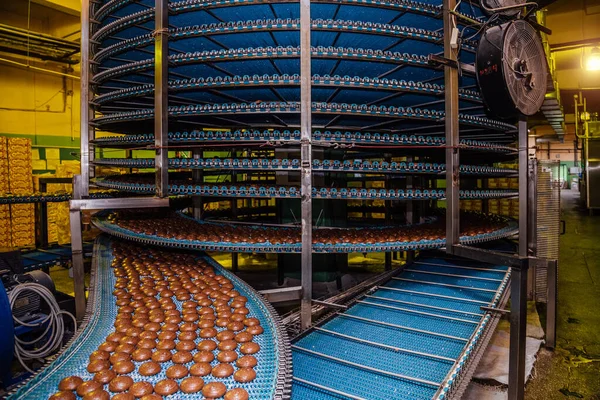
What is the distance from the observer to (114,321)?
2.04 meters

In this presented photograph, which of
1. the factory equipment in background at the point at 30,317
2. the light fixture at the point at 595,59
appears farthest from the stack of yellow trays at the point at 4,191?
the light fixture at the point at 595,59

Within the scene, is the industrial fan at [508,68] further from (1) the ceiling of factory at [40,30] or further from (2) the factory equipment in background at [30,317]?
(1) the ceiling of factory at [40,30]

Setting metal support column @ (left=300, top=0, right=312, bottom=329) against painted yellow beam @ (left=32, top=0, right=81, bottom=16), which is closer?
metal support column @ (left=300, top=0, right=312, bottom=329)

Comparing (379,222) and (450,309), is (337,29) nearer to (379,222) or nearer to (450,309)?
(450,309)

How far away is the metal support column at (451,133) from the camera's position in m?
2.75

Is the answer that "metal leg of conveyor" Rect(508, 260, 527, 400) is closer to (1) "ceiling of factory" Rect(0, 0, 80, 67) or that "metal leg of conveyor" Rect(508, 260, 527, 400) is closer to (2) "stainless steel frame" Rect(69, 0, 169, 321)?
(2) "stainless steel frame" Rect(69, 0, 169, 321)

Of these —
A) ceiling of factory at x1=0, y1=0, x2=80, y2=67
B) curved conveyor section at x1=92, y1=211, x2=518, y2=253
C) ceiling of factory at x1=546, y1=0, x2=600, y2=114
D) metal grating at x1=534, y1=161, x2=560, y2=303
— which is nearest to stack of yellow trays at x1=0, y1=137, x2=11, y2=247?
ceiling of factory at x1=0, y1=0, x2=80, y2=67

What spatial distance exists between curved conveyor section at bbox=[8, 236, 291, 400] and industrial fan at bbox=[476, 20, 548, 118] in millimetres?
2163

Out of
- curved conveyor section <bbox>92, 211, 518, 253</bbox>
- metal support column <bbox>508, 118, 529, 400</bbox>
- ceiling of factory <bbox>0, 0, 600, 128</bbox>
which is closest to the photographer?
metal support column <bbox>508, 118, 529, 400</bbox>

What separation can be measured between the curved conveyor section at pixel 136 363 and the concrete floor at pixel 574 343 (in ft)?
7.10

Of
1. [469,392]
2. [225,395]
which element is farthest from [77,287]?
[469,392]

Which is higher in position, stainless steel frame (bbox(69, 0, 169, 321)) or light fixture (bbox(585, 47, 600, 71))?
light fixture (bbox(585, 47, 600, 71))

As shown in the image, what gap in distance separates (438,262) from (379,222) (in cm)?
236

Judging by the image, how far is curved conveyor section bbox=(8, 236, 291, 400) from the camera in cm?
142
